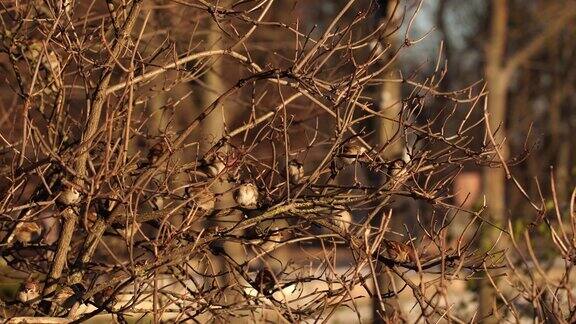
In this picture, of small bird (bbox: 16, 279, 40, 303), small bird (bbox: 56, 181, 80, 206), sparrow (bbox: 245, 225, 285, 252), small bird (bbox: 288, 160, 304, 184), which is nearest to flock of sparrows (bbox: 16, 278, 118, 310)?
small bird (bbox: 16, 279, 40, 303)

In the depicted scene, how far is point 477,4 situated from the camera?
89.0ft

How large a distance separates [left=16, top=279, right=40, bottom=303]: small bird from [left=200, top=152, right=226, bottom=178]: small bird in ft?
3.05

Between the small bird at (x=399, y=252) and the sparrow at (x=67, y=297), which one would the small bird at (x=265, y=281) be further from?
the sparrow at (x=67, y=297)

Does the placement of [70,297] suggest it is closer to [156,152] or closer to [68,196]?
[68,196]

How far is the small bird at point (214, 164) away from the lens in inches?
172

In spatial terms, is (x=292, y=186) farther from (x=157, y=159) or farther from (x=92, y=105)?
(x=92, y=105)

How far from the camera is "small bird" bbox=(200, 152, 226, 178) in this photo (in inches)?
172

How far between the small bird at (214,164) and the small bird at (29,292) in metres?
0.93

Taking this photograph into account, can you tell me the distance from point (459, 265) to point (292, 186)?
850mm

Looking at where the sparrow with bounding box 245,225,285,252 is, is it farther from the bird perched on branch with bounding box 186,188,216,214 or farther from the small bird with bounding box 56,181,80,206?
the small bird with bounding box 56,181,80,206

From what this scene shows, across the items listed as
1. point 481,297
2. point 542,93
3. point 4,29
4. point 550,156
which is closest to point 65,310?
point 4,29

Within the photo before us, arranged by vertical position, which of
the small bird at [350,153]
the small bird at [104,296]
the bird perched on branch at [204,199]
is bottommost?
A: the small bird at [104,296]

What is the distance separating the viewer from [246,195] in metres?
4.30

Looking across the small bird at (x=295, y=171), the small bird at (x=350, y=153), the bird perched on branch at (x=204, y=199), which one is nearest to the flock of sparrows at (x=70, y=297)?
the bird perched on branch at (x=204, y=199)
